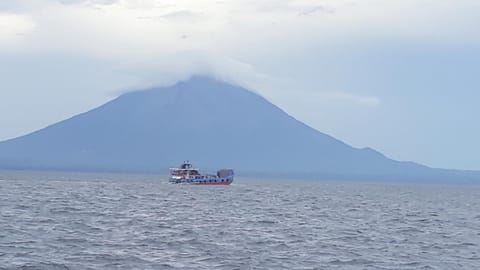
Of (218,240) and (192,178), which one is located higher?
(192,178)

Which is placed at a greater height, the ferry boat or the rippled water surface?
the ferry boat

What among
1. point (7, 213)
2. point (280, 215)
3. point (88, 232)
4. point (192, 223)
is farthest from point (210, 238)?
point (280, 215)

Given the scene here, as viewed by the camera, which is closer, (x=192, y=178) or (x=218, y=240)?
(x=218, y=240)

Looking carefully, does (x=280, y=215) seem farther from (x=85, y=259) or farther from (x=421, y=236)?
(x=85, y=259)

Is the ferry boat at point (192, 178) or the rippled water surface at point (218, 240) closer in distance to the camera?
the rippled water surface at point (218, 240)

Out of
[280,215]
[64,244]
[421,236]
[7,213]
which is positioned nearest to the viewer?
[64,244]

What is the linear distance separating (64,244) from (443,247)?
15.0 meters

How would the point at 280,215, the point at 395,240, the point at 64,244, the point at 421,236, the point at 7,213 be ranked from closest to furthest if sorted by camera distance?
the point at 64,244
the point at 395,240
the point at 421,236
the point at 7,213
the point at 280,215

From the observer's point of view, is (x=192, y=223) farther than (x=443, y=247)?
Yes

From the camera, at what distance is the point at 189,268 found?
2534 centimetres

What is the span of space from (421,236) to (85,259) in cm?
1849

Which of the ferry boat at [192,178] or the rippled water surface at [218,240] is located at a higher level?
the ferry boat at [192,178]

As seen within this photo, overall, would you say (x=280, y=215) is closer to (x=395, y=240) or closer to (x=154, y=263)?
(x=395, y=240)

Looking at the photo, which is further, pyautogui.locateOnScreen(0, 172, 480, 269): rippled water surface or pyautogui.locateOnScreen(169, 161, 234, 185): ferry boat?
pyautogui.locateOnScreen(169, 161, 234, 185): ferry boat
